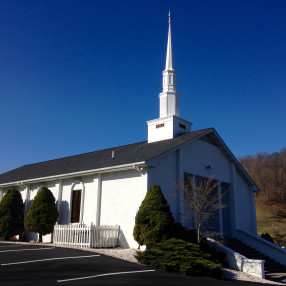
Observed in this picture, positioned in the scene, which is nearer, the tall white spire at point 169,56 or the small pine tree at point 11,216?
the small pine tree at point 11,216

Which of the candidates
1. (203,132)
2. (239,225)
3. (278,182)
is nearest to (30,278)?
(203,132)

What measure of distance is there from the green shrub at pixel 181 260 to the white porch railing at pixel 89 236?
147 inches

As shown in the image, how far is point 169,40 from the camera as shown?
23.2m

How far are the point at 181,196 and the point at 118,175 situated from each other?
3.46 meters

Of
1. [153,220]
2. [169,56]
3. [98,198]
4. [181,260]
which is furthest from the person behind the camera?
[169,56]

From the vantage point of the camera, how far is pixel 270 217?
55.3 meters

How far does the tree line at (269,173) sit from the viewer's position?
6944cm

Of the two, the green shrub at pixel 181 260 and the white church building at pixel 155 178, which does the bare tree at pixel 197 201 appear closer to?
the white church building at pixel 155 178

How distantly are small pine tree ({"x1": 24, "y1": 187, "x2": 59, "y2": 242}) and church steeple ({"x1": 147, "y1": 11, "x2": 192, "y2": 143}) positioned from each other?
286 inches

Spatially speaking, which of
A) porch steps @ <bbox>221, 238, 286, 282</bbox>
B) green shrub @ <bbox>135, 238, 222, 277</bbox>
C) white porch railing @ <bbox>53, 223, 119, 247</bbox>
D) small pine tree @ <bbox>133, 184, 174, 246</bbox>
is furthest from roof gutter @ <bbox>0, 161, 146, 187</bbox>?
porch steps @ <bbox>221, 238, 286, 282</bbox>

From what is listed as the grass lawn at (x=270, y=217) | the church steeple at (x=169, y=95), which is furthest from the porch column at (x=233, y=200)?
the grass lawn at (x=270, y=217)

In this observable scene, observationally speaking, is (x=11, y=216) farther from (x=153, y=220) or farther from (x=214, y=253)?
(x=214, y=253)

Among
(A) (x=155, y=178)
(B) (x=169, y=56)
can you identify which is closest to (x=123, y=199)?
(A) (x=155, y=178)

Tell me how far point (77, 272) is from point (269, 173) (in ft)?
238
